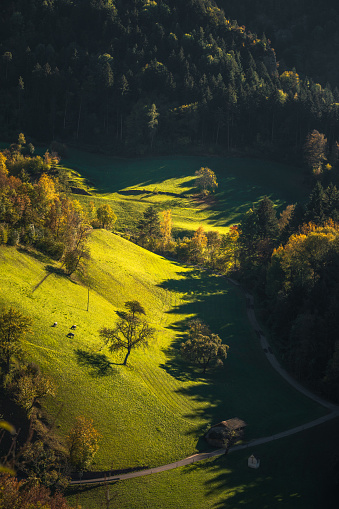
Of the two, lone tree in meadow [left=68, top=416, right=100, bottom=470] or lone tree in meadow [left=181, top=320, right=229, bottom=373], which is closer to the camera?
lone tree in meadow [left=68, top=416, right=100, bottom=470]

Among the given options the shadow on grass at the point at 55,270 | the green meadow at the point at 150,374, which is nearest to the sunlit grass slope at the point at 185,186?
the green meadow at the point at 150,374

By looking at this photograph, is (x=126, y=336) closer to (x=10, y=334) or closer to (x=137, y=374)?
(x=137, y=374)

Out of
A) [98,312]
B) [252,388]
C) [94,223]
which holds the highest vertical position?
[94,223]

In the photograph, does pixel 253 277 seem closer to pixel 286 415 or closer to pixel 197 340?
pixel 197 340

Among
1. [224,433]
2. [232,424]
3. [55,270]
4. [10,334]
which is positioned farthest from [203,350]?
[10,334]

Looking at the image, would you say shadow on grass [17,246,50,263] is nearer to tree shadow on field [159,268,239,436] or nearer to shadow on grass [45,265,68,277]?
shadow on grass [45,265,68,277]

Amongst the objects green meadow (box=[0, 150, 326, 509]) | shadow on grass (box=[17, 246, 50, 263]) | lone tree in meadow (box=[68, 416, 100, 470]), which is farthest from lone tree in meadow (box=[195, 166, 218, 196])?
lone tree in meadow (box=[68, 416, 100, 470])

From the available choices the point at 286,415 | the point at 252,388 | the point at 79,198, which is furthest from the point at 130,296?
the point at 79,198
